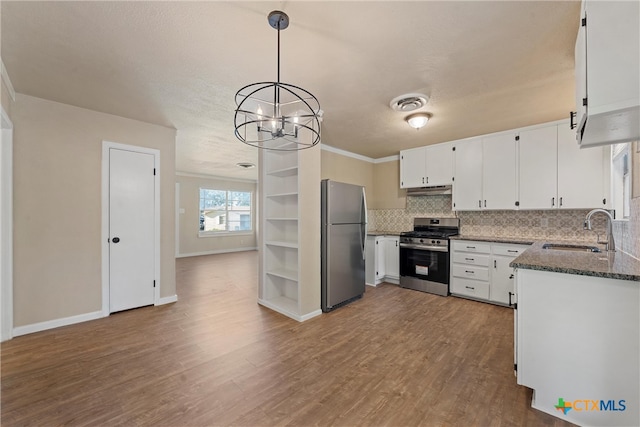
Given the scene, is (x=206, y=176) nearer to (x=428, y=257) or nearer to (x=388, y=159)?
(x=388, y=159)

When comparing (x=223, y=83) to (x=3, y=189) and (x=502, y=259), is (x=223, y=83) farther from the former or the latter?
(x=502, y=259)

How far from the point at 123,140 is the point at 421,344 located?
166 inches

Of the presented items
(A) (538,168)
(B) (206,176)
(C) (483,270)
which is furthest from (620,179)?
(B) (206,176)

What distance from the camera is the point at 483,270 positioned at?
3818 millimetres

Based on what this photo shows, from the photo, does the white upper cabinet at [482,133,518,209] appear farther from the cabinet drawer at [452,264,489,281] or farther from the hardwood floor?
the hardwood floor

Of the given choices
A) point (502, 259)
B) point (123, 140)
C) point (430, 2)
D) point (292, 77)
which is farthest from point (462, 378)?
point (123, 140)

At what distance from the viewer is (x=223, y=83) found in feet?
8.38

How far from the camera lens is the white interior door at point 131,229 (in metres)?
3.39

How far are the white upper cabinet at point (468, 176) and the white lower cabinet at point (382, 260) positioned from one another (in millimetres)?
1198

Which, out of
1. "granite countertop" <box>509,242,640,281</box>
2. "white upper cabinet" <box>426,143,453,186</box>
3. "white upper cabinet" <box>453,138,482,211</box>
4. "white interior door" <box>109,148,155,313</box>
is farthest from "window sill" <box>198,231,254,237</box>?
"granite countertop" <box>509,242,640,281</box>

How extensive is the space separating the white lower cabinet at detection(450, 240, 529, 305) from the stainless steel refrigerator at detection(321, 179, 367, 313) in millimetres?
1437

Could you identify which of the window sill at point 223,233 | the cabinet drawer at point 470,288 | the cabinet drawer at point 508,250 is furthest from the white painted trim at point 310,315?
the window sill at point 223,233

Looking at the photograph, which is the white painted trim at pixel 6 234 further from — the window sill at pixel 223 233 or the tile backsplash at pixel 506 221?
the window sill at pixel 223 233

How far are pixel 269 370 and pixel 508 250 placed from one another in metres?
3.38
